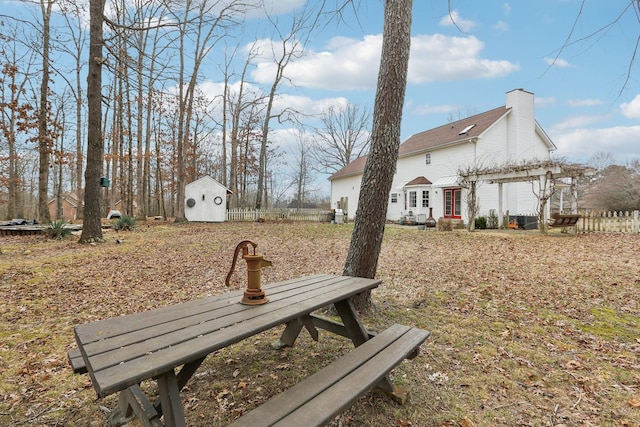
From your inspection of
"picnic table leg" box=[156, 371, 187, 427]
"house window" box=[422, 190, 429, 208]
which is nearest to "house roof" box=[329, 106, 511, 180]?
"house window" box=[422, 190, 429, 208]

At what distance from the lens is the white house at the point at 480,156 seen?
17.8m

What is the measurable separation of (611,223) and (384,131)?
1486 centimetres

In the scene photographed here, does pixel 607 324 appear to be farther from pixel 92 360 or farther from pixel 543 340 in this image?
pixel 92 360

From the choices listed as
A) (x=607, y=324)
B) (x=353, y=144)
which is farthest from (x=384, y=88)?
(x=353, y=144)

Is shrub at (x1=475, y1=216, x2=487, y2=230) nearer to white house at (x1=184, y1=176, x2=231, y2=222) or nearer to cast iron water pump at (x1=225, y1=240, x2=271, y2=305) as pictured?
white house at (x1=184, y1=176, x2=231, y2=222)

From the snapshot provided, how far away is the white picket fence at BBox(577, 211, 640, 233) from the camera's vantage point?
12.2 m

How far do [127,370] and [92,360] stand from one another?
0.21 meters

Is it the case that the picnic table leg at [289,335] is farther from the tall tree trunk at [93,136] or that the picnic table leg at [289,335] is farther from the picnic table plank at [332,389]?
the tall tree trunk at [93,136]

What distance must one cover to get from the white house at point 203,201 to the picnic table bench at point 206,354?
56.8 ft

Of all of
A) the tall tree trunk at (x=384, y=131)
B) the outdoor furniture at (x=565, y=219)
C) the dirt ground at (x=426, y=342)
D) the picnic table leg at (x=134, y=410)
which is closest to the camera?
the picnic table leg at (x=134, y=410)

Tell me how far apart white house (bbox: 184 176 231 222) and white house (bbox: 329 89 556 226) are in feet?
27.8

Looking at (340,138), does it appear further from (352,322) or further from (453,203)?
(352,322)

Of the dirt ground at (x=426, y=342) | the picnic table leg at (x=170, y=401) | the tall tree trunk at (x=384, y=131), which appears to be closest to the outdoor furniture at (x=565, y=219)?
the dirt ground at (x=426, y=342)

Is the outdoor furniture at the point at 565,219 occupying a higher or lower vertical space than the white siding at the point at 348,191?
lower
